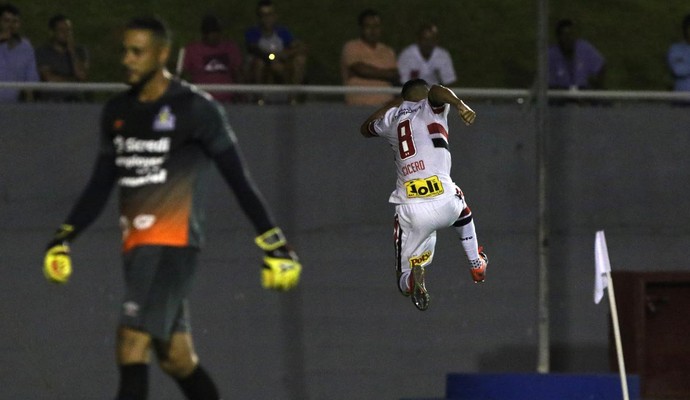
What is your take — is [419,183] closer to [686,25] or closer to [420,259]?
[420,259]

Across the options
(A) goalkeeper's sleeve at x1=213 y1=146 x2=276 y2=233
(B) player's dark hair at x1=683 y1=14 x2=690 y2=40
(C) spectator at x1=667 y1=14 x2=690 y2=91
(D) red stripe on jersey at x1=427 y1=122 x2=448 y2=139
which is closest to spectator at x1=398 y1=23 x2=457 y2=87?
(C) spectator at x1=667 y1=14 x2=690 y2=91

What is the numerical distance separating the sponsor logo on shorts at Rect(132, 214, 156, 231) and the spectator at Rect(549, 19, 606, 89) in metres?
7.54

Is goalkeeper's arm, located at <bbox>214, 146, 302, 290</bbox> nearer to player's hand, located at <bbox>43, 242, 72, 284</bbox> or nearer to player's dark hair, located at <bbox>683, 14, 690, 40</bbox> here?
player's hand, located at <bbox>43, 242, 72, 284</bbox>

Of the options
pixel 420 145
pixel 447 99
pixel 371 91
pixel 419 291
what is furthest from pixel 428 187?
pixel 371 91

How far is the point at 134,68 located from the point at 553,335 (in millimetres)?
7845

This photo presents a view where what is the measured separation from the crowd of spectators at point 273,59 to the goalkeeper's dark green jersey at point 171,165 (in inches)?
229

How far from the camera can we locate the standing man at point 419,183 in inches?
415

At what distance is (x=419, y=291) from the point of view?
10680 mm

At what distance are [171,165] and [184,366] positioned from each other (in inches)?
34.7

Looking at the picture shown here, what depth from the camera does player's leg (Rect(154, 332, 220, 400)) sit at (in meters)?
6.73

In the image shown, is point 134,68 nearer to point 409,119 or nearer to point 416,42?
point 409,119

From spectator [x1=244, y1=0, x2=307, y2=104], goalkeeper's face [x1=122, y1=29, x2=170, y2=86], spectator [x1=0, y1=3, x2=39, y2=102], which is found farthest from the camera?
spectator [x1=244, y1=0, x2=307, y2=104]

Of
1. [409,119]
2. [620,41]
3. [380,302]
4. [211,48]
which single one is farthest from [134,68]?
[620,41]

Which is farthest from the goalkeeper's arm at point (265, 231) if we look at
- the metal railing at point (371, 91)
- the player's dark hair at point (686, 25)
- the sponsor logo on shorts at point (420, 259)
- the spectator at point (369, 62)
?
the player's dark hair at point (686, 25)
